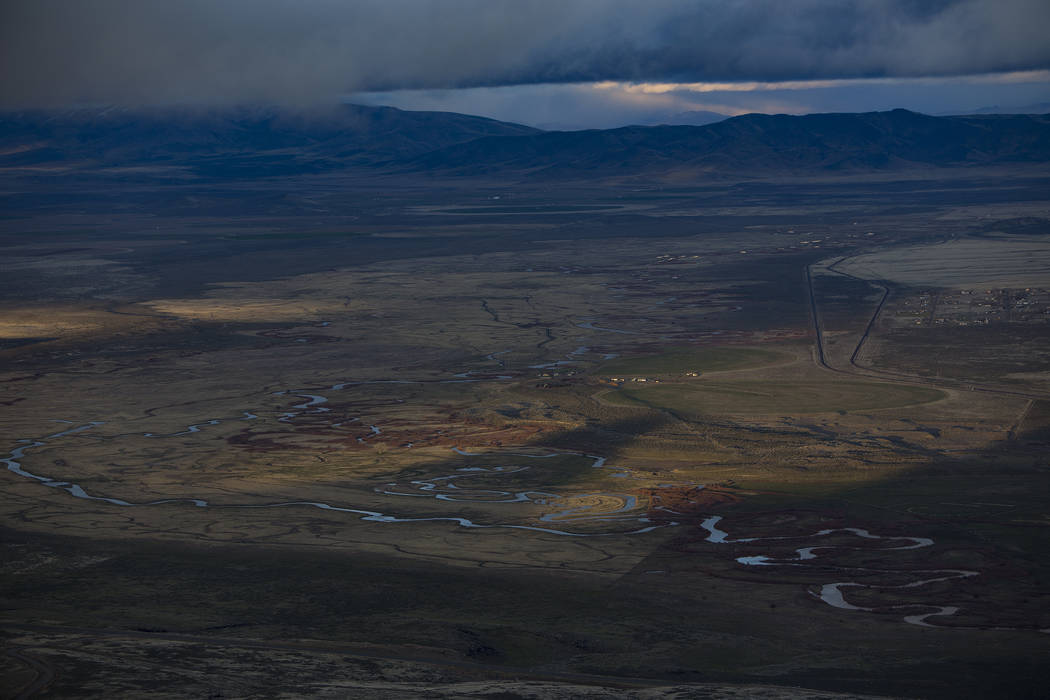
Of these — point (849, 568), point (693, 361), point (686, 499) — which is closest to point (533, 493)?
point (686, 499)

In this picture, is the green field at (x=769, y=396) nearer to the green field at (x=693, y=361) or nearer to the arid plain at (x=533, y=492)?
the arid plain at (x=533, y=492)

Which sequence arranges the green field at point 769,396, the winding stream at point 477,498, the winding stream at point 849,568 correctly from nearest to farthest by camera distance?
1. the winding stream at point 849,568
2. the winding stream at point 477,498
3. the green field at point 769,396

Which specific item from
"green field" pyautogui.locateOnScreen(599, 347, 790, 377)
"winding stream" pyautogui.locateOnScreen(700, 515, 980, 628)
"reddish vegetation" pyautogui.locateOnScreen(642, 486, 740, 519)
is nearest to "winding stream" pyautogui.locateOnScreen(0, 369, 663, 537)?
"reddish vegetation" pyautogui.locateOnScreen(642, 486, 740, 519)

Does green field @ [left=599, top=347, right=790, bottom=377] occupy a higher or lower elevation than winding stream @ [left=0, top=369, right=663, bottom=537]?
higher

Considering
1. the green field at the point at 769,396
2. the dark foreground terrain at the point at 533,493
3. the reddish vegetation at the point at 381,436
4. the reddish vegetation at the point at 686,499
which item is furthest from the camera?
the green field at the point at 769,396

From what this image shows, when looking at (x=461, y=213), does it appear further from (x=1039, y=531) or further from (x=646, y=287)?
(x=1039, y=531)

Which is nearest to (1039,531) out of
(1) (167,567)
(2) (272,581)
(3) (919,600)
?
(3) (919,600)

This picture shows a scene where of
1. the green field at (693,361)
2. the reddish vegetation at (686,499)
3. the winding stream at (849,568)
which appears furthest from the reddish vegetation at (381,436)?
the winding stream at (849,568)

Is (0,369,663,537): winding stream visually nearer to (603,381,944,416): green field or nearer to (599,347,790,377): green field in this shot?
(603,381,944,416): green field

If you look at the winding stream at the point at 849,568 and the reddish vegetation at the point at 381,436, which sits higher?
the winding stream at the point at 849,568
